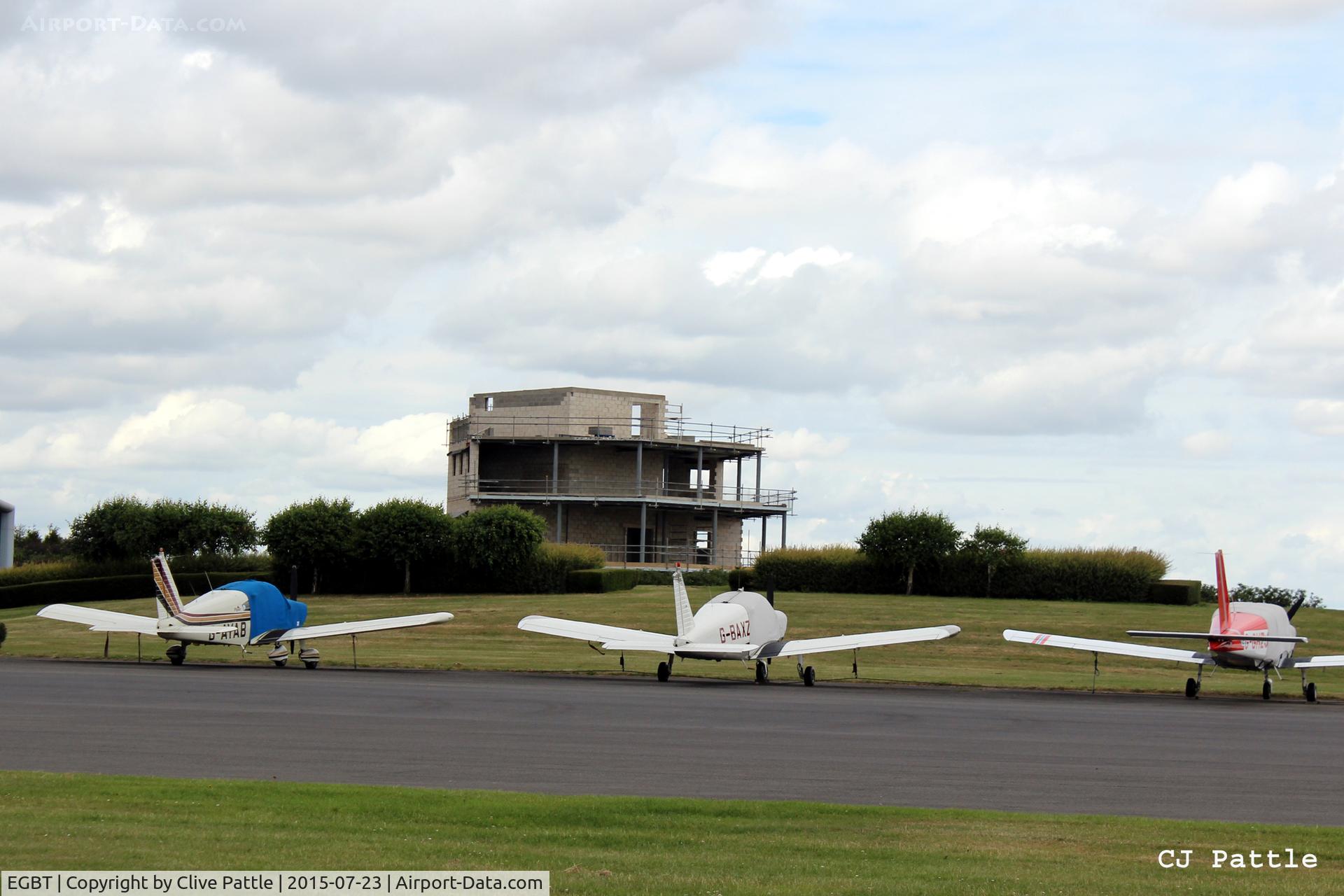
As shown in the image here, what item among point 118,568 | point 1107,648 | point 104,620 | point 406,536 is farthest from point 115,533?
point 1107,648

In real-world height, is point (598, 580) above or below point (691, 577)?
below

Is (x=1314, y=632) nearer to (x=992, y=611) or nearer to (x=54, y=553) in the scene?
(x=992, y=611)

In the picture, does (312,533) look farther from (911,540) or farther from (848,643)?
(848,643)

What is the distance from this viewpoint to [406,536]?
64.1 metres

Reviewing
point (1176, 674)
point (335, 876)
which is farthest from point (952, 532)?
point (335, 876)

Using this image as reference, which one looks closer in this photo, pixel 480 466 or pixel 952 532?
pixel 952 532

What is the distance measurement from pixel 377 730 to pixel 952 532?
1756 inches

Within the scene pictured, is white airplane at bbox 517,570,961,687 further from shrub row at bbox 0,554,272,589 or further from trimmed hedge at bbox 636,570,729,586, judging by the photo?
shrub row at bbox 0,554,272,589

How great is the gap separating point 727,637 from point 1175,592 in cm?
3406

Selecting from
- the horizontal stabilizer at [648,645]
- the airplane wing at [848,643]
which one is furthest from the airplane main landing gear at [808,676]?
the horizontal stabilizer at [648,645]

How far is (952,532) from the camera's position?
2355 inches

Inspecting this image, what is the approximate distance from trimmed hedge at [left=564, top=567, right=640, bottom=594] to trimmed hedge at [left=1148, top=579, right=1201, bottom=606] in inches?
882

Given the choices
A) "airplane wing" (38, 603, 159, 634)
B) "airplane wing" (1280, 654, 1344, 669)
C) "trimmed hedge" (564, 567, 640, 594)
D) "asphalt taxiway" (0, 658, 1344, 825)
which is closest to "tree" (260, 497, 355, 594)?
"trimmed hedge" (564, 567, 640, 594)

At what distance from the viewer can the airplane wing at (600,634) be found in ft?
94.8
